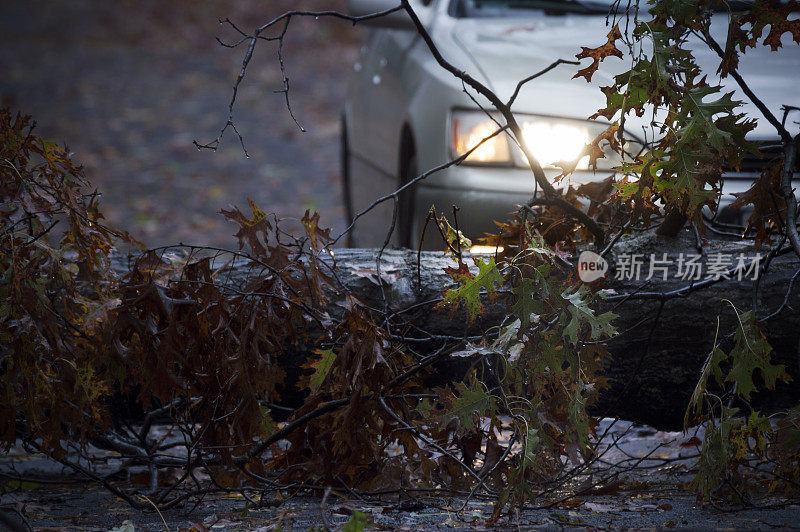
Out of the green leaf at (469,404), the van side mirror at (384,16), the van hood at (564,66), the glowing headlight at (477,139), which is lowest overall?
the green leaf at (469,404)

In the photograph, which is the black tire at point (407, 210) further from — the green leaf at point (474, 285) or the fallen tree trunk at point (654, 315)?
the green leaf at point (474, 285)

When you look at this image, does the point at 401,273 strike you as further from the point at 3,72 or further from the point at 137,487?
the point at 3,72

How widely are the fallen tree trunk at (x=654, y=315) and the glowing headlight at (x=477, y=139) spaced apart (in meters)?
0.84

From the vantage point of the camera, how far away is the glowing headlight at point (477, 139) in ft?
11.9

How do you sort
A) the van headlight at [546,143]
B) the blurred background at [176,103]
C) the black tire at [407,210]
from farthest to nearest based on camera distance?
the blurred background at [176,103] < the black tire at [407,210] < the van headlight at [546,143]

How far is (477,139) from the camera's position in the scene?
3723mm

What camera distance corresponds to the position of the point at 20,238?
8.58 feet

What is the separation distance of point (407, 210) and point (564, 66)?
1.00 m

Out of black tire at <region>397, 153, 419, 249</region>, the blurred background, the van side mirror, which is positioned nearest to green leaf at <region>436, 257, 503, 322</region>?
black tire at <region>397, 153, 419, 249</region>

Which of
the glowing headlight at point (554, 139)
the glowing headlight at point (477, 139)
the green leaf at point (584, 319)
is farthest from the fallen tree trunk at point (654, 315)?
the glowing headlight at point (477, 139)

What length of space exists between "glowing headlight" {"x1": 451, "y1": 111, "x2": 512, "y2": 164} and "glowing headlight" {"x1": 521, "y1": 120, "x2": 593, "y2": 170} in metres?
0.12

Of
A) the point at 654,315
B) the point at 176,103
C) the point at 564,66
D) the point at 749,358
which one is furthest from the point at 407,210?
the point at 176,103

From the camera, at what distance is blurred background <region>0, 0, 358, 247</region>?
9492mm

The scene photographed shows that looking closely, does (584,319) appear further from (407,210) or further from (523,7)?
(523,7)
